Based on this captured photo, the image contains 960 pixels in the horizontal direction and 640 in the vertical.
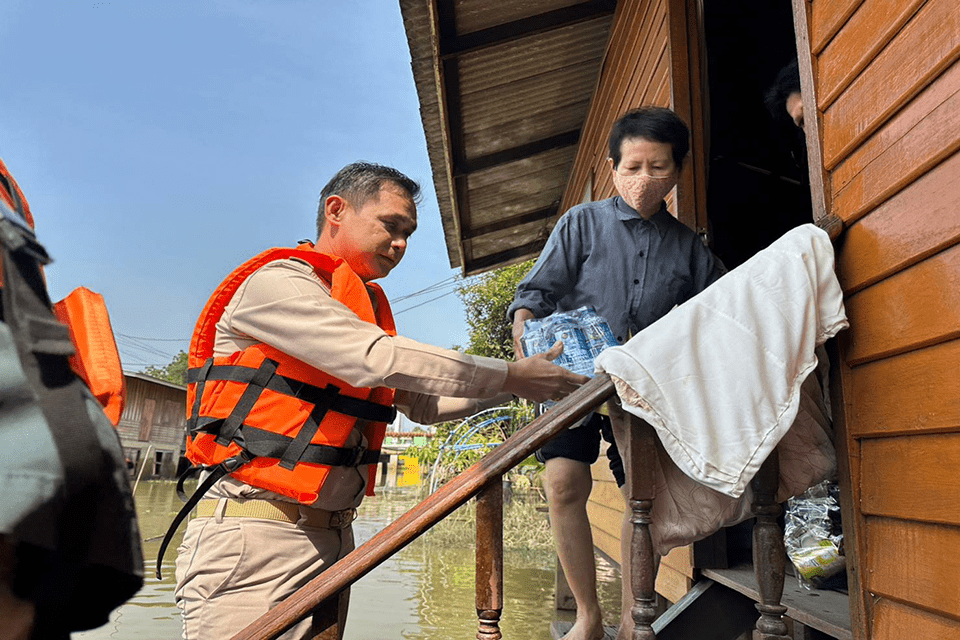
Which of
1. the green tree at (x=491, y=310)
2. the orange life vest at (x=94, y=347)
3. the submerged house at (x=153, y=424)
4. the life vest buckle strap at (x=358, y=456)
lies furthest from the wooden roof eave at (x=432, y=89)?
the submerged house at (x=153, y=424)

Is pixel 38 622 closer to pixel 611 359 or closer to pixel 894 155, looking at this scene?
pixel 611 359

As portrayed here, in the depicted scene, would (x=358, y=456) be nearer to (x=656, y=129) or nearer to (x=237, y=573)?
(x=237, y=573)

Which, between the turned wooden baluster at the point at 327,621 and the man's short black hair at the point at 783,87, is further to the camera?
the man's short black hair at the point at 783,87

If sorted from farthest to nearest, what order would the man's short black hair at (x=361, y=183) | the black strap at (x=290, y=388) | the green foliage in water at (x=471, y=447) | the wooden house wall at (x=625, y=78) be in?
the green foliage in water at (x=471, y=447), the wooden house wall at (x=625, y=78), the man's short black hair at (x=361, y=183), the black strap at (x=290, y=388)

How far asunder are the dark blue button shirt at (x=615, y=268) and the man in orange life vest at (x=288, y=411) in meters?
0.56

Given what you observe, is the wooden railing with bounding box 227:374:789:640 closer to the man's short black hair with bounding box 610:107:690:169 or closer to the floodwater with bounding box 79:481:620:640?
the man's short black hair with bounding box 610:107:690:169

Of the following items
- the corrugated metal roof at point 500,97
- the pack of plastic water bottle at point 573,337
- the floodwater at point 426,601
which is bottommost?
the floodwater at point 426,601

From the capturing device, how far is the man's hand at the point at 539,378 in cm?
223

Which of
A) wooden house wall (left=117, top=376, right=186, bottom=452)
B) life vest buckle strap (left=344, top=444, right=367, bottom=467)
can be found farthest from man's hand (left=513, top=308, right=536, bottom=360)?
wooden house wall (left=117, top=376, right=186, bottom=452)

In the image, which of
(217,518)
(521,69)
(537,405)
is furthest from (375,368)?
(521,69)

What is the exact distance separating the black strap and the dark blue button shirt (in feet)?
2.47

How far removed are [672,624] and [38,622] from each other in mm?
2557

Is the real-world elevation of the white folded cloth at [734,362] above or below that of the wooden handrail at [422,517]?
above

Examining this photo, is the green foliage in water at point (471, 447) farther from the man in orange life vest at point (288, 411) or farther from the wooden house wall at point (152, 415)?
the wooden house wall at point (152, 415)
